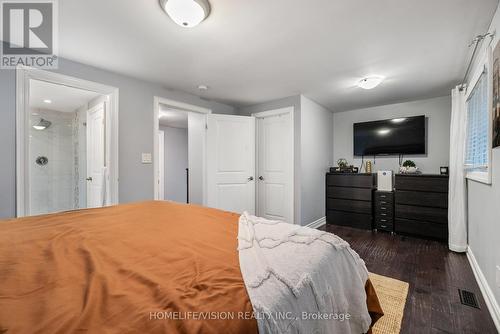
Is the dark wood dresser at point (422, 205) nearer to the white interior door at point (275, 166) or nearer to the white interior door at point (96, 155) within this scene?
the white interior door at point (275, 166)

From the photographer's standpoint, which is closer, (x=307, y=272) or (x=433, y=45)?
(x=307, y=272)

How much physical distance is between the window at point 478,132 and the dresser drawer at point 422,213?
866 millimetres

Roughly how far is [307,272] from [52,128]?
5.49m

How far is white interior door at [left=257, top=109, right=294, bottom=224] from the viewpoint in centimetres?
365

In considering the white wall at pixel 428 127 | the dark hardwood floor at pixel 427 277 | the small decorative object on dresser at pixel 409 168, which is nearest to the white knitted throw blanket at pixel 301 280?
the dark hardwood floor at pixel 427 277

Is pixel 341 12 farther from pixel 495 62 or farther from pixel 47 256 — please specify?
pixel 47 256

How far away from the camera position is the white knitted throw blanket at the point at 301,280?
677 mm

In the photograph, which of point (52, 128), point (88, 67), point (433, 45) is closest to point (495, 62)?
point (433, 45)

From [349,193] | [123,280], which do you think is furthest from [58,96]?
[349,193]

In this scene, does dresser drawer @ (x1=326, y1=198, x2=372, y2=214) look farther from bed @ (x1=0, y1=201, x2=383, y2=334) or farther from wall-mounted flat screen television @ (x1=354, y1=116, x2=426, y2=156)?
bed @ (x1=0, y1=201, x2=383, y2=334)

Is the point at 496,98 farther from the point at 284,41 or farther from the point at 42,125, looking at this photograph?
the point at 42,125

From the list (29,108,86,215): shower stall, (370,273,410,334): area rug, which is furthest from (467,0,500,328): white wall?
(29,108,86,215): shower stall

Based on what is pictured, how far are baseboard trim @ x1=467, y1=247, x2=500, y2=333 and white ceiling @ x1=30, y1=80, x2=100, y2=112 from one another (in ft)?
14.6

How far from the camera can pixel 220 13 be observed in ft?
5.40
